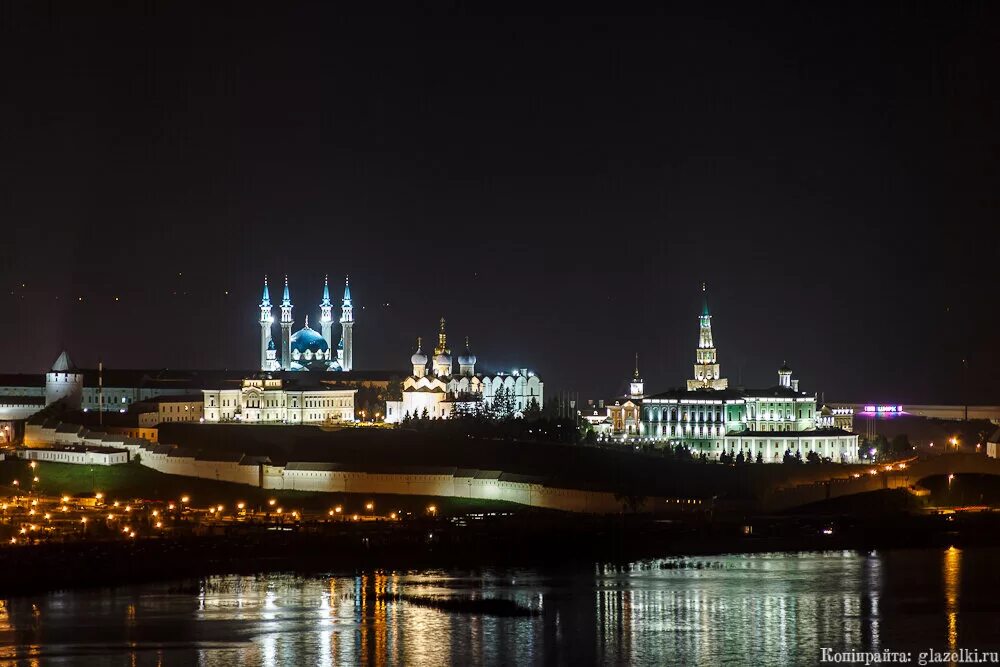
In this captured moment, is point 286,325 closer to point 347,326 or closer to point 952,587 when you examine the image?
point 347,326

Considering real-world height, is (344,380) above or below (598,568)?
above

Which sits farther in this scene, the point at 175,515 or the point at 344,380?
the point at 344,380

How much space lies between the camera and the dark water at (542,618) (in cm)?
3503

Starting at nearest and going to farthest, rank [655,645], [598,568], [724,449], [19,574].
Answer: [655,645] < [19,574] < [598,568] < [724,449]

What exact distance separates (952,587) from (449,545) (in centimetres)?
1204

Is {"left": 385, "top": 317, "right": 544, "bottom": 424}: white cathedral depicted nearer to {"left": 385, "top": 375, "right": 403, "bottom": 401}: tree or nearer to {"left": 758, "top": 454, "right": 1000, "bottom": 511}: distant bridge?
{"left": 385, "top": 375, "right": 403, "bottom": 401}: tree

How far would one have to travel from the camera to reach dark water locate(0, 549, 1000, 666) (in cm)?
3503

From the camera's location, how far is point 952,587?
4178cm

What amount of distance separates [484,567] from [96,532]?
959 centimetres

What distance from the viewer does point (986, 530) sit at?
5078cm

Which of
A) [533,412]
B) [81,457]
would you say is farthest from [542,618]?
[533,412]

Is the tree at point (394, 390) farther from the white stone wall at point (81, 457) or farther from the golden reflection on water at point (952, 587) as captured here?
the golden reflection on water at point (952, 587)

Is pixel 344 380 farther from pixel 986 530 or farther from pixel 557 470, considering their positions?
pixel 986 530

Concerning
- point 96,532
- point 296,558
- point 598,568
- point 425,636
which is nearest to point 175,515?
point 96,532
